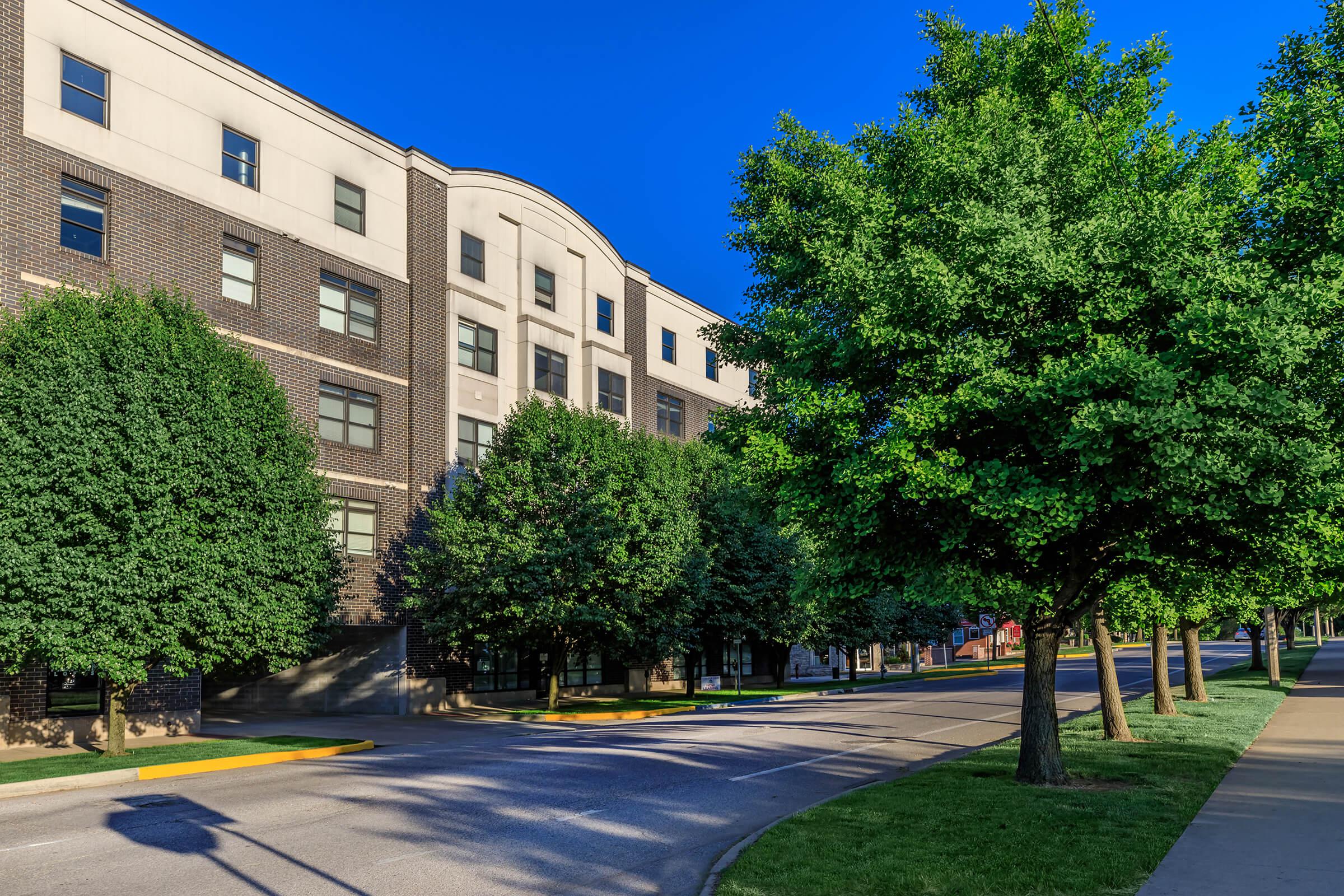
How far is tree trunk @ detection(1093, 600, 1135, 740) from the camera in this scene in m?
18.0

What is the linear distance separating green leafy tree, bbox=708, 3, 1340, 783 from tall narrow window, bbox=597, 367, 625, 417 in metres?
24.0

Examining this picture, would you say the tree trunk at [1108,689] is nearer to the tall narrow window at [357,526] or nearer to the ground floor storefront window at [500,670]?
the ground floor storefront window at [500,670]

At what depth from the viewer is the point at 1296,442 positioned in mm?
10250

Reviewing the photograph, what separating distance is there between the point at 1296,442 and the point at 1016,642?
300ft

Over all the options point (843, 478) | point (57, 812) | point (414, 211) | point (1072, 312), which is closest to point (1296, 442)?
point (1072, 312)

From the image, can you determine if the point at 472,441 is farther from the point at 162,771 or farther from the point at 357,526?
the point at 162,771

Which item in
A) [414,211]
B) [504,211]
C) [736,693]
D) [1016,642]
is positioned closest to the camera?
[414,211]

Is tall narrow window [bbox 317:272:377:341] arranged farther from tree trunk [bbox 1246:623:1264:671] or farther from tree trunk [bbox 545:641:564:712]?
tree trunk [bbox 1246:623:1264:671]

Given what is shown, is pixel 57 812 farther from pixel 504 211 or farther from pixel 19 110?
pixel 504 211

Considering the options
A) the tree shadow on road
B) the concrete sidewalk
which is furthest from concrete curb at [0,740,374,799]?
the concrete sidewalk

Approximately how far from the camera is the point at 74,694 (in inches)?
916

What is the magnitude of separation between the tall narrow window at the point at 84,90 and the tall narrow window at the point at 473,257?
11924 millimetres

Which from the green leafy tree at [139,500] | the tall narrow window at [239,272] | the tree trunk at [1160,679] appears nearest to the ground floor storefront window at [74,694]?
the green leafy tree at [139,500]

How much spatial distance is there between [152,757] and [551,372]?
20.9m
